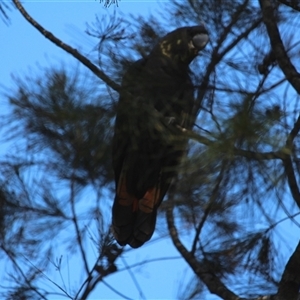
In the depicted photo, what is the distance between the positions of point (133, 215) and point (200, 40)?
0.80m

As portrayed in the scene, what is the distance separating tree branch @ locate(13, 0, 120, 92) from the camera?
2.21 m

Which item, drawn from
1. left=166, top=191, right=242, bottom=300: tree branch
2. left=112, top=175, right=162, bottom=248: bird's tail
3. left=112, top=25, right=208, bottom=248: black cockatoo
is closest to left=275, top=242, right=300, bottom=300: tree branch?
left=166, top=191, right=242, bottom=300: tree branch

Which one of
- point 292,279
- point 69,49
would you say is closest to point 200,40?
point 69,49

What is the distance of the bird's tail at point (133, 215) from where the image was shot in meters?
2.89

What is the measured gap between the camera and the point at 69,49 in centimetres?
237

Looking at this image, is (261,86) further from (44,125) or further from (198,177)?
(44,125)

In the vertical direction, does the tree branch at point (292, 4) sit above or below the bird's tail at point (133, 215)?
above

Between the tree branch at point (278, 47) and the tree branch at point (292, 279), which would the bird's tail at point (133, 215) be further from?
the tree branch at point (278, 47)

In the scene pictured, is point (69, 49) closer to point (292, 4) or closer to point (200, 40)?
point (200, 40)

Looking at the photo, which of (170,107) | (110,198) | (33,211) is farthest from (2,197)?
(170,107)

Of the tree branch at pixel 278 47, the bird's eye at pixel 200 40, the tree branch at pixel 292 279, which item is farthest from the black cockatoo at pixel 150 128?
the tree branch at pixel 292 279

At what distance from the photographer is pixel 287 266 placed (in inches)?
95.6

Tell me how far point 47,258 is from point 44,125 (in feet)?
2.13

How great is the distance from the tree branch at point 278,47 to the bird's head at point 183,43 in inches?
7.5
